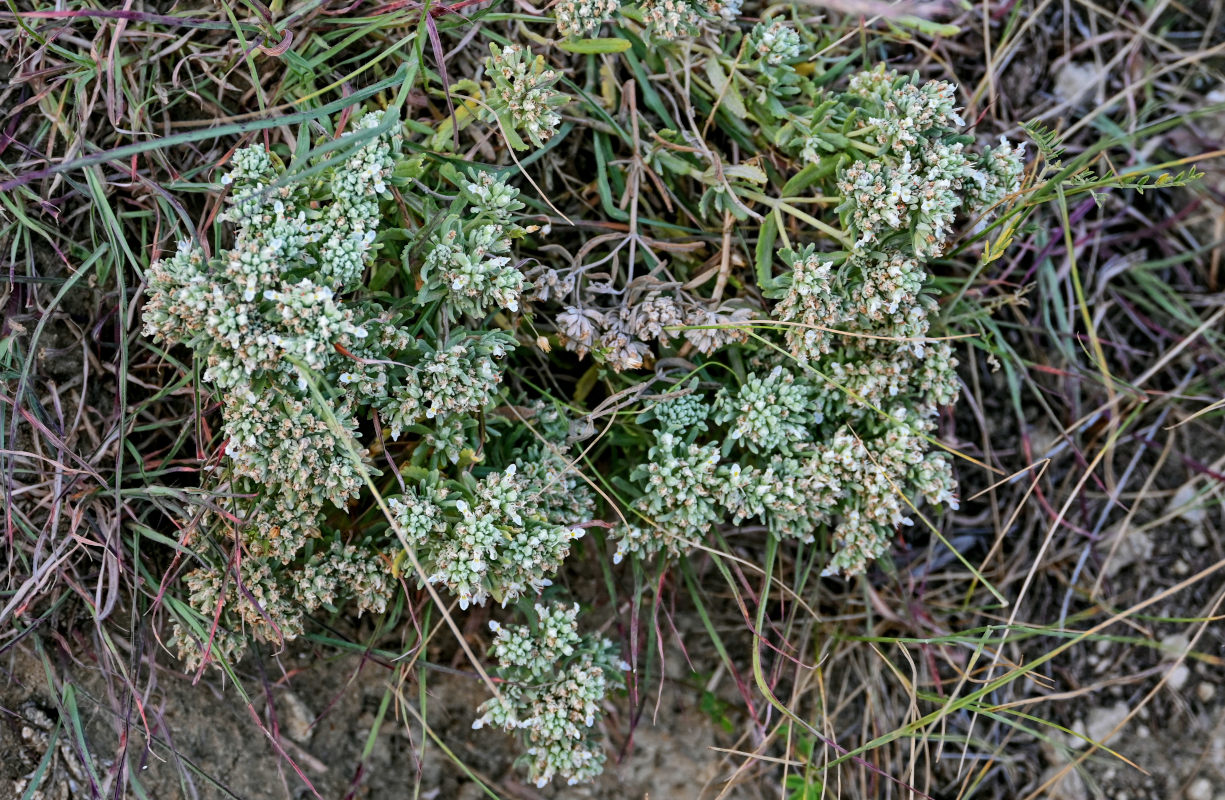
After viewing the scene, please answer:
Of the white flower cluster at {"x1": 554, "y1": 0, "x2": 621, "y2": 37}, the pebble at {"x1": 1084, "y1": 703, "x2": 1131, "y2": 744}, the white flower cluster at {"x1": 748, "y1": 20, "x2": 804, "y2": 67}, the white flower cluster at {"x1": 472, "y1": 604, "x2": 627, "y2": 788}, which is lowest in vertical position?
the pebble at {"x1": 1084, "y1": 703, "x2": 1131, "y2": 744}

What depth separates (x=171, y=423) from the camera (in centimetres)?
277

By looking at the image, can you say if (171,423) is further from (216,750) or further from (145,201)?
(216,750)

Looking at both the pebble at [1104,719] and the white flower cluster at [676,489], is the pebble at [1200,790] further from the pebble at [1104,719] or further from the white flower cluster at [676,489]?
the white flower cluster at [676,489]

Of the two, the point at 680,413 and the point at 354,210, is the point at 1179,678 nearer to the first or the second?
the point at 680,413

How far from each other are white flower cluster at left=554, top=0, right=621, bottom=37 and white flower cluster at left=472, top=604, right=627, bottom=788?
166cm

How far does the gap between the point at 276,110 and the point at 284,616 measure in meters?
1.50

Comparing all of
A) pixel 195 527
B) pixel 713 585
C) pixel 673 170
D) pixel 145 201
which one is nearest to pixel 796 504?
pixel 713 585

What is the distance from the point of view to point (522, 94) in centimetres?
248

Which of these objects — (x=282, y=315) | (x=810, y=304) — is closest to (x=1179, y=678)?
(x=810, y=304)

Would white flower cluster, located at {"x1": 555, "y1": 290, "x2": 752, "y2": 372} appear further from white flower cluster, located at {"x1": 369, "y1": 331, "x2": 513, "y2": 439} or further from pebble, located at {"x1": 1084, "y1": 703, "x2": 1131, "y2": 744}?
pebble, located at {"x1": 1084, "y1": 703, "x2": 1131, "y2": 744}

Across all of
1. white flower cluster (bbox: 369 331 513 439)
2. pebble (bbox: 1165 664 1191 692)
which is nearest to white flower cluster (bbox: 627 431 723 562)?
white flower cluster (bbox: 369 331 513 439)

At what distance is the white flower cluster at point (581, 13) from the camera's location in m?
2.54

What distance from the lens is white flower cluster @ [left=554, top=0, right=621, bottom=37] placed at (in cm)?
254

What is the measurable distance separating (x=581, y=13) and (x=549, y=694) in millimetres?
1920
